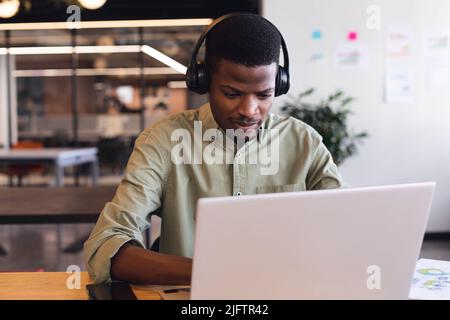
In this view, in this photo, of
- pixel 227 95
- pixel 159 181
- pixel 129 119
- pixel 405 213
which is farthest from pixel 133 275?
pixel 129 119

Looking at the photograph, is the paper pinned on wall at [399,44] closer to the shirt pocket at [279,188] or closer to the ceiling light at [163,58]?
the ceiling light at [163,58]

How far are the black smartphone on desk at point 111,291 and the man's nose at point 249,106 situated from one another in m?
0.44

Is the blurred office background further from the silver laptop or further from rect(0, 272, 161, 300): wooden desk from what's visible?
the silver laptop

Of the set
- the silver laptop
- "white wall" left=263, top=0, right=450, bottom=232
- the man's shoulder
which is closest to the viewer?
the silver laptop

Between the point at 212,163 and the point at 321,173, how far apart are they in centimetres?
28

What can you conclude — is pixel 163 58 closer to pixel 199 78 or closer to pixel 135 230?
pixel 199 78

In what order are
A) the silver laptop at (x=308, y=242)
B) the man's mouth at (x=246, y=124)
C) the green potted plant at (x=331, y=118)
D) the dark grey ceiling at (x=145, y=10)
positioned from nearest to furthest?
the silver laptop at (x=308, y=242), the man's mouth at (x=246, y=124), the green potted plant at (x=331, y=118), the dark grey ceiling at (x=145, y=10)

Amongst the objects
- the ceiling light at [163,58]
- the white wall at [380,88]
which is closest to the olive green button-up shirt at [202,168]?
the white wall at [380,88]

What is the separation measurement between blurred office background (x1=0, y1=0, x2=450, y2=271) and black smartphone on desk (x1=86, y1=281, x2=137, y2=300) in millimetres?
3204

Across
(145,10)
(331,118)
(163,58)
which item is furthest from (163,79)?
(331,118)

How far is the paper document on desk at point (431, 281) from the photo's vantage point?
1081 millimetres

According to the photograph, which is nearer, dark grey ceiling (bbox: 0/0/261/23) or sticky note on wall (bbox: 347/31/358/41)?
sticky note on wall (bbox: 347/31/358/41)

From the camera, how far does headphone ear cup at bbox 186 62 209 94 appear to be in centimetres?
138

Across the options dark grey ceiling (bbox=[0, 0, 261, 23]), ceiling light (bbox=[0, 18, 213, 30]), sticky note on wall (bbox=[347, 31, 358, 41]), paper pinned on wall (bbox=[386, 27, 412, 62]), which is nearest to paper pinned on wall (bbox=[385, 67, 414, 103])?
paper pinned on wall (bbox=[386, 27, 412, 62])
